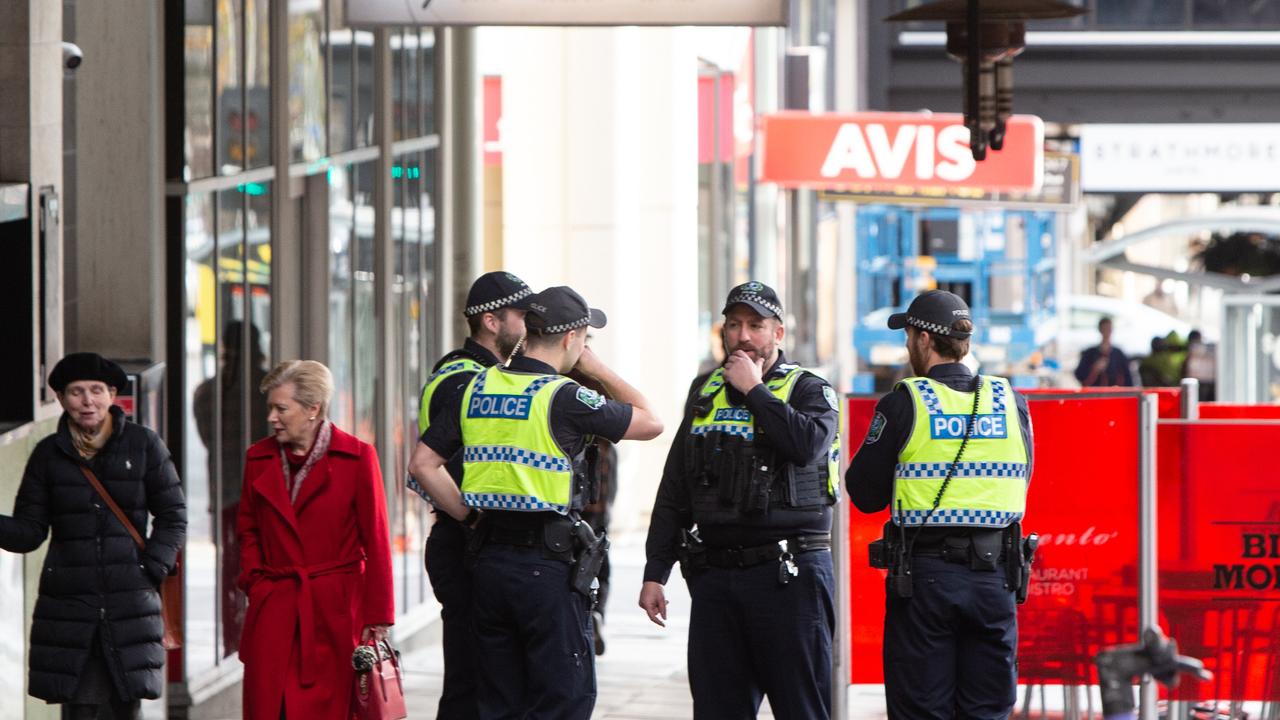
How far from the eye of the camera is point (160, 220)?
9016 mm

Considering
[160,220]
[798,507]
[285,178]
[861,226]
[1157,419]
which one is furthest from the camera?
[861,226]

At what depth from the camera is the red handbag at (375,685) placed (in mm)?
6793

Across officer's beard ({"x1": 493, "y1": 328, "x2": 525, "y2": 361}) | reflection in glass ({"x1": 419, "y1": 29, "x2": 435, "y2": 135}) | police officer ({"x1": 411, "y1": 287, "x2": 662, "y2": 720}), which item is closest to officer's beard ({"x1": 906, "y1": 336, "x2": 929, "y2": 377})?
police officer ({"x1": 411, "y1": 287, "x2": 662, "y2": 720})

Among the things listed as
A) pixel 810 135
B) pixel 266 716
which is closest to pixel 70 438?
pixel 266 716

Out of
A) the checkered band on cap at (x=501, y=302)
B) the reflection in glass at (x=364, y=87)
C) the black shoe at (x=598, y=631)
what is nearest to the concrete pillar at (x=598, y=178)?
the black shoe at (x=598, y=631)

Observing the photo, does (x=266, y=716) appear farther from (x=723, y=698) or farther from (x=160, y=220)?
(x=160, y=220)

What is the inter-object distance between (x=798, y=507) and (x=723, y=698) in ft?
2.25

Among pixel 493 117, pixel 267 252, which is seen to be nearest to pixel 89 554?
pixel 267 252

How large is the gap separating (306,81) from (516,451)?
5.02 meters

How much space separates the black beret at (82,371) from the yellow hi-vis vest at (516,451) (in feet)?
4.60

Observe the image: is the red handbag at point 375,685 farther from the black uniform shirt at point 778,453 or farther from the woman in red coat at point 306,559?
the black uniform shirt at point 778,453

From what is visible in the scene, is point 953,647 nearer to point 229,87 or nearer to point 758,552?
point 758,552

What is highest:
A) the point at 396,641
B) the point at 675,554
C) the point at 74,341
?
the point at 74,341

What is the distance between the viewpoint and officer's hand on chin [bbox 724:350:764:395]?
21.8ft
